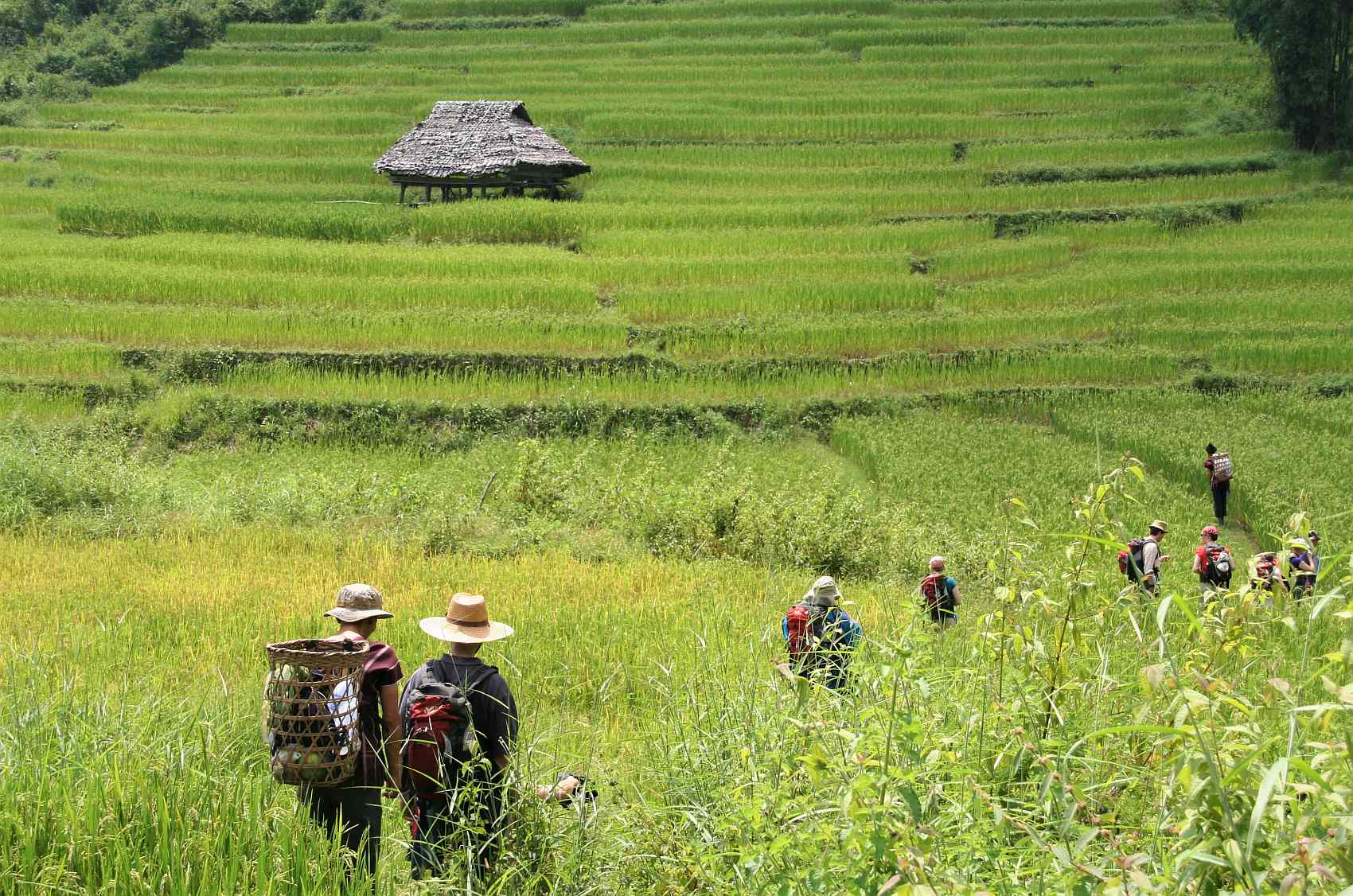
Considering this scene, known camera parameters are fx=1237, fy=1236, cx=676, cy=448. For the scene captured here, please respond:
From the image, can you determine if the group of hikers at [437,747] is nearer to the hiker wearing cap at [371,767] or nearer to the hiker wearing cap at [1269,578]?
the hiker wearing cap at [371,767]

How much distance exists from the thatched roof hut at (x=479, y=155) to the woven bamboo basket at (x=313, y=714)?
68.1ft

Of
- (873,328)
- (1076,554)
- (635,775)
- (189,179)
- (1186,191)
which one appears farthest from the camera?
(189,179)

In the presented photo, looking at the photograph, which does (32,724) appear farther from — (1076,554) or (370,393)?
(370,393)

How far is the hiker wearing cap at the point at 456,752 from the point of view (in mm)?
3816

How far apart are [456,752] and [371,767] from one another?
0.39 meters

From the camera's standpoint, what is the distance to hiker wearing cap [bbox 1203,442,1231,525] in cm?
1237

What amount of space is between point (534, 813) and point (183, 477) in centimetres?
1105

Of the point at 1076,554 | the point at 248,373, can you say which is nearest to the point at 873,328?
the point at 248,373

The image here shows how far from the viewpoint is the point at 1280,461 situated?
44.8 ft

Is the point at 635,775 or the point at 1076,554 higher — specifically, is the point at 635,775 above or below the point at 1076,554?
below

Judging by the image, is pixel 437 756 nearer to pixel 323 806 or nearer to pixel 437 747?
pixel 437 747

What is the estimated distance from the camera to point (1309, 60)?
25625 millimetres

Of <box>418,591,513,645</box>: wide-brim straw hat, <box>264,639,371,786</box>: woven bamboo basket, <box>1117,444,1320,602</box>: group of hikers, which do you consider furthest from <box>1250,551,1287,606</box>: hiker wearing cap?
<box>264,639,371,786</box>: woven bamboo basket

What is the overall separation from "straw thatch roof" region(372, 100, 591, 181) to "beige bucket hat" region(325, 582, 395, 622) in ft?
65.8
